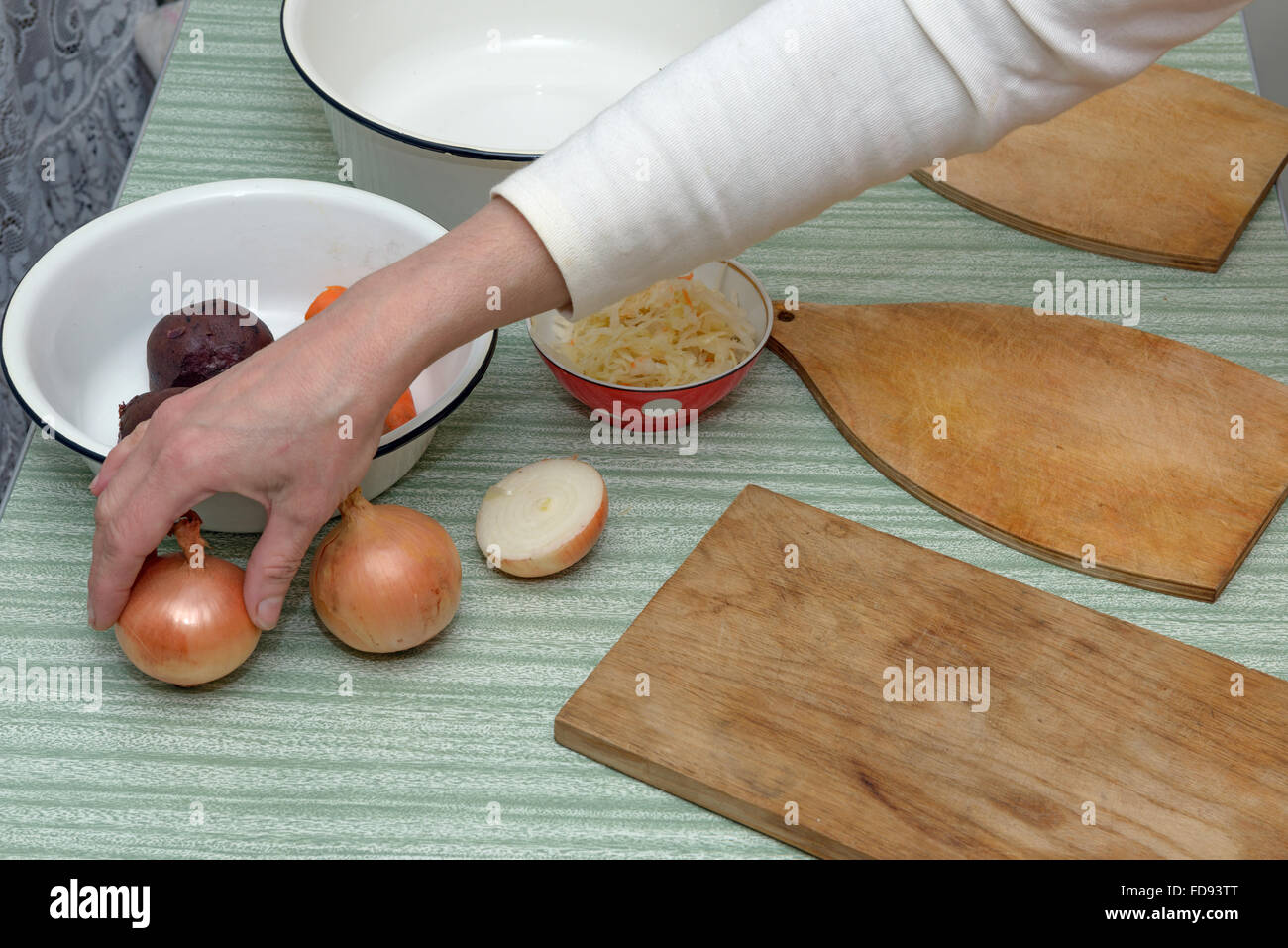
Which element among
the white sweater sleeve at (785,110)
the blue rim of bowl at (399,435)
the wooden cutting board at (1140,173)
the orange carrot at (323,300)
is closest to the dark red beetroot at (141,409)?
the blue rim of bowl at (399,435)

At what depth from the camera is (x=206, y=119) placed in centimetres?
125

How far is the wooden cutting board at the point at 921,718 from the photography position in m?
0.71

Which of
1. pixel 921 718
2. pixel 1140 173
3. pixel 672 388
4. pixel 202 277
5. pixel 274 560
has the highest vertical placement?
pixel 1140 173

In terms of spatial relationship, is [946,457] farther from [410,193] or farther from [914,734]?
[410,193]

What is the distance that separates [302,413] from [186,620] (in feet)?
0.50

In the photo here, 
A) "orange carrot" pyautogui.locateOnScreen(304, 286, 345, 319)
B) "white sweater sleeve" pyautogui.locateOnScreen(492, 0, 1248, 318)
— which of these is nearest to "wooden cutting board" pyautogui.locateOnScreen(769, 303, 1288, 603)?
"white sweater sleeve" pyautogui.locateOnScreen(492, 0, 1248, 318)

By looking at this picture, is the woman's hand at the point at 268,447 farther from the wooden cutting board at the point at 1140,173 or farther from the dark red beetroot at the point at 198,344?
the wooden cutting board at the point at 1140,173

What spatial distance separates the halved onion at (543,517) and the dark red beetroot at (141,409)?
23cm

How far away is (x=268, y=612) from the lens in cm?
75

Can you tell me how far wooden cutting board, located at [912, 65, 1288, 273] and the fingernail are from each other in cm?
77

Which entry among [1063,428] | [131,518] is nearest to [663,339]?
[1063,428]

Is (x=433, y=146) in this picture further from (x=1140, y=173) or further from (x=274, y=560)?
(x=1140, y=173)

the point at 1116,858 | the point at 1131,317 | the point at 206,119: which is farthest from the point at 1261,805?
the point at 206,119

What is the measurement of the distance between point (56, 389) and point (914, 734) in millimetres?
644
